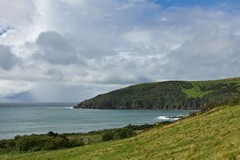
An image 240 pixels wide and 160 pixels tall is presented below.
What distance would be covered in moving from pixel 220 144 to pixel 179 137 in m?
8.22

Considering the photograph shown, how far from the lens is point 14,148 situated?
198 ft

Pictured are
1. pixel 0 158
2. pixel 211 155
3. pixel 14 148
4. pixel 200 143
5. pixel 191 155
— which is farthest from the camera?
pixel 14 148

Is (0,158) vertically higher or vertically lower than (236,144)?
lower

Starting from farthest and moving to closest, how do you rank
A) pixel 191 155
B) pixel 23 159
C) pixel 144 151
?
pixel 23 159, pixel 144 151, pixel 191 155

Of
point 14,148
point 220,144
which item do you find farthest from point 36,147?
point 220,144

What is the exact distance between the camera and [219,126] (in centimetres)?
3300

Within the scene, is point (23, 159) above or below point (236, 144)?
below

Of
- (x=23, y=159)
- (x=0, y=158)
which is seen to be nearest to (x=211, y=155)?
(x=23, y=159)

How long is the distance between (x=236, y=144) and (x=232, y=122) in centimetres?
1117

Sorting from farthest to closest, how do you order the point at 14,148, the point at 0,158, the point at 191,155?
the point at 14,148 < the point at 0,158 < the point at 191,155

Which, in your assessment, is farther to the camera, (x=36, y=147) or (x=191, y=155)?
(x=36, y=147)

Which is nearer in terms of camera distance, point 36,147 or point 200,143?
point 200,143

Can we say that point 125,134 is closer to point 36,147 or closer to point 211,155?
point 36,147

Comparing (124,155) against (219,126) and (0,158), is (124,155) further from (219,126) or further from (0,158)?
(0,158)
